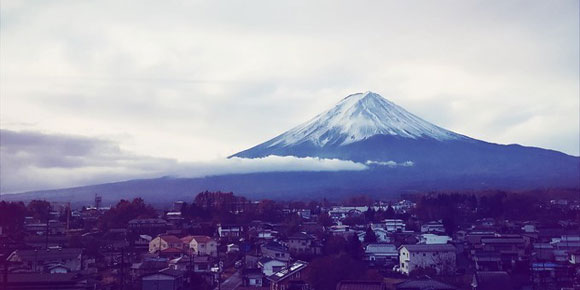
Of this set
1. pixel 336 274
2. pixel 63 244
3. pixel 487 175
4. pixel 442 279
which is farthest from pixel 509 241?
pixel 487 175

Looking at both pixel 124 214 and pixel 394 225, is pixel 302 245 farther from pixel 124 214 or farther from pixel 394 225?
pixel 124 214

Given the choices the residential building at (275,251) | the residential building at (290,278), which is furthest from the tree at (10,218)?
the residential building at (290,278)

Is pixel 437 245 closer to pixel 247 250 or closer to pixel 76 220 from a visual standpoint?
pixel 247 250

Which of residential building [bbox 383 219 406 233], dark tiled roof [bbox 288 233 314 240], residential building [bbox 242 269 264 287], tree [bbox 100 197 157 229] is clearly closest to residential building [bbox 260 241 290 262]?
dark tiled roof [bbox 288 233 314 240]

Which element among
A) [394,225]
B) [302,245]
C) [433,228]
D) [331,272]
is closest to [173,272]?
[331,272]

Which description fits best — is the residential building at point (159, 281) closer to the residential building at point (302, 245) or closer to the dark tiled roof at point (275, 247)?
the dark tiled roof at point (275, 247)

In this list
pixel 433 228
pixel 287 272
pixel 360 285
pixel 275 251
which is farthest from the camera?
pixel 433 228
